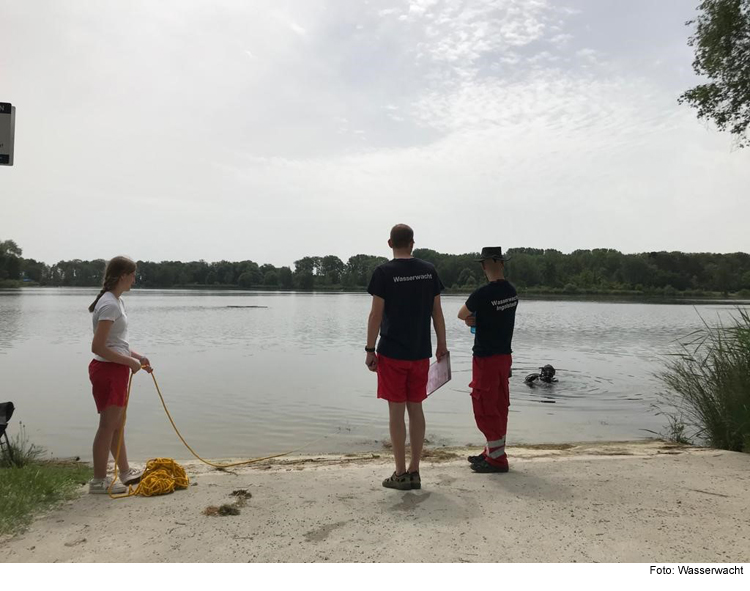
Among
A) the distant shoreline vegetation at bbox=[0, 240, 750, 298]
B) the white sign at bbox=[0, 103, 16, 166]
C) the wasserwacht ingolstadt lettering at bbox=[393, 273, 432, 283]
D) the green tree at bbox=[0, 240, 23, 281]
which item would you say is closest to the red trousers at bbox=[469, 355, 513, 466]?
the wasserwacht ingolstadt lettering at bbox=[393, 273, 432, 283]

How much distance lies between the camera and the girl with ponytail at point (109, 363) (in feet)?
13.0

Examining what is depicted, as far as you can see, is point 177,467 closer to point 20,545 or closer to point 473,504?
point 20,545

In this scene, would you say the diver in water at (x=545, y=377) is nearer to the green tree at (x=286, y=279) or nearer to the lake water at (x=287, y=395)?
the lake water at (x=287, y=395)

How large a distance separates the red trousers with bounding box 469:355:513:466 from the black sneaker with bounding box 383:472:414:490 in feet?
3.03

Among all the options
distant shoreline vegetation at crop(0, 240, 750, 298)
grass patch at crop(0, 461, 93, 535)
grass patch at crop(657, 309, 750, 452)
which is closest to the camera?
grass patch at crop(0, 461, 93, 535)

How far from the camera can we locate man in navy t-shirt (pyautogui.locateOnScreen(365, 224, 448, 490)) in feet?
13.6

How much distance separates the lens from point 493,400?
4746mm

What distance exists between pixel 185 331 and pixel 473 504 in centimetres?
2421

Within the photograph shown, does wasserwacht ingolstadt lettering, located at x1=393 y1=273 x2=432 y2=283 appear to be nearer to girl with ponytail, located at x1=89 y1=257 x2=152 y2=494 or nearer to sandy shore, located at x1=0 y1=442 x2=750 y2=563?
sandy shore, located at x1=0 y1=442 x2=750 y2=563

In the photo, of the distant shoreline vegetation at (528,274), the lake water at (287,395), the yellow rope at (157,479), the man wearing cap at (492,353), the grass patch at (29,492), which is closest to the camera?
the grass patch at (29,492)

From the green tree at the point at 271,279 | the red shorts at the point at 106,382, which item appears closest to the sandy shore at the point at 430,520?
the red shorts at the point at 106,382

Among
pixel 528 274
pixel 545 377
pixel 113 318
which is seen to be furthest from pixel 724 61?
pixel 528 274

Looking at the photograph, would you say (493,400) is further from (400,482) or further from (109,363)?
(109,363)

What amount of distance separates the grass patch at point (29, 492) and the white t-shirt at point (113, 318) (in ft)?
3.48
